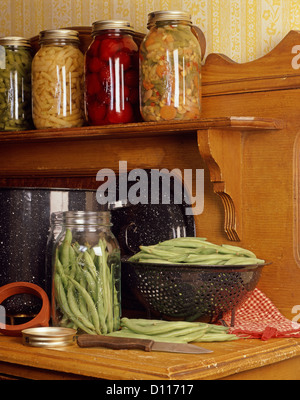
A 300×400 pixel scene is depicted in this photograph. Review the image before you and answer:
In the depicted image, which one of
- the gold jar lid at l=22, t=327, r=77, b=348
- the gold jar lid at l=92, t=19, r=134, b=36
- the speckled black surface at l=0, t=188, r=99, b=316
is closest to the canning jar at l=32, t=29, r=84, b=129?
the gold jar lid at l=92, t=19, r=134, b=36

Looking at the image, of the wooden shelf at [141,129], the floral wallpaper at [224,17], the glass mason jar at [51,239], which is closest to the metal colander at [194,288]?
the glass mason jar at [51,239]

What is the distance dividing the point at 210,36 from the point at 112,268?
672 mm

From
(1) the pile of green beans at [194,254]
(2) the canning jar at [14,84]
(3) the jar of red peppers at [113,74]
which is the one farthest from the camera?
(2) the canning jar at [14,84]

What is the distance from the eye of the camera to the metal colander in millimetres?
1527

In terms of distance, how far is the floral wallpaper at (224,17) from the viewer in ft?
5.73

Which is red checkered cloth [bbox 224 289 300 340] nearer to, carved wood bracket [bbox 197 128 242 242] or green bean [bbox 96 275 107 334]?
carved wood bracket [bbox 197 128 242 242]

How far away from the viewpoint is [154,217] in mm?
1882

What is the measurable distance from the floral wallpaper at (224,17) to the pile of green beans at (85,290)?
24.5 inches

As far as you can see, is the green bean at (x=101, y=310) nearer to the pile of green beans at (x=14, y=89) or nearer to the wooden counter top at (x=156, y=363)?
the wooden counter top at (x=156, y=363)

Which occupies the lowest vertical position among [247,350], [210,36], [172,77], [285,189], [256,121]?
[247,350]

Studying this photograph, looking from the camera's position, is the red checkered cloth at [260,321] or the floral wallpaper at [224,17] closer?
the red checkered cloth at [260,321]

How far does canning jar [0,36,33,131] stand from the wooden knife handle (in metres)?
0.81

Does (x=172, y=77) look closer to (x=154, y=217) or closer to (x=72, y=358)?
(x=154, y=217)

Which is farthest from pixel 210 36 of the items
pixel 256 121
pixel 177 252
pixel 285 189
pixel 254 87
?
pixel 177 252
